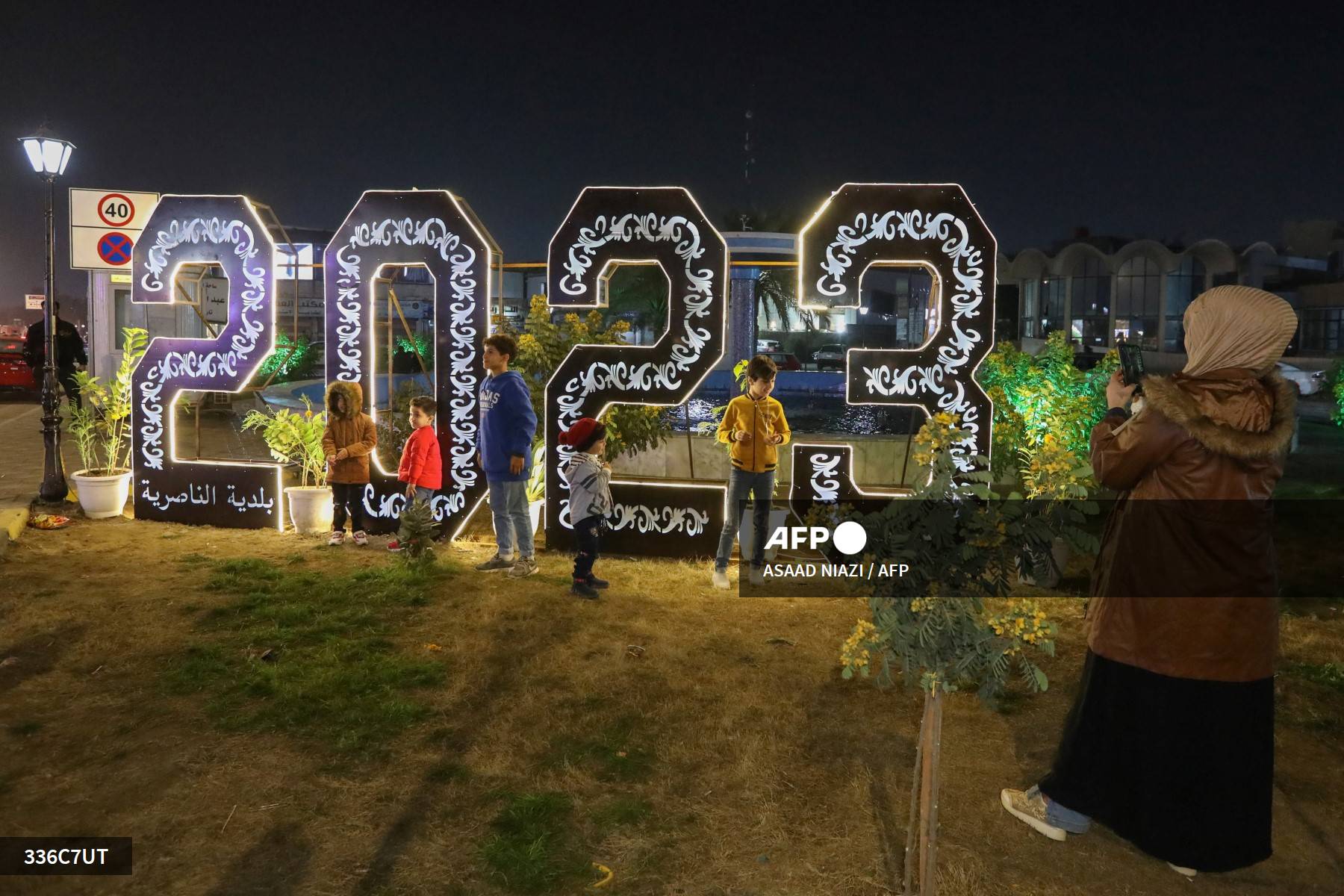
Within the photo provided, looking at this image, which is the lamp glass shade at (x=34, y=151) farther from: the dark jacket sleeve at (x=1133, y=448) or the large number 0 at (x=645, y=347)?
the dark jacket sleeve at (x=1133, y=448)

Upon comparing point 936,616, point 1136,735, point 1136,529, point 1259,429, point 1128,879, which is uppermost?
point 1259,429

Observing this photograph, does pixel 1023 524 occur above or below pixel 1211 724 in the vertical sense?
above

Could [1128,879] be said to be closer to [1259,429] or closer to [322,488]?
[1259,429]

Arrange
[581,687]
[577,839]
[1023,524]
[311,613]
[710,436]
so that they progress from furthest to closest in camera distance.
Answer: [710,436]
[311,613]
[581,687]
[577,839]
[1023,524]

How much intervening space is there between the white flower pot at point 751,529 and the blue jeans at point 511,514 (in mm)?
1715

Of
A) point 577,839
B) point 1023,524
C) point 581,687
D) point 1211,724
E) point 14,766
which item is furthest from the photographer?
point 581,687

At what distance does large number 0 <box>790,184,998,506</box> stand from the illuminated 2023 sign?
0.01 meters

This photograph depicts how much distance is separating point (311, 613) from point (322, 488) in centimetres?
302

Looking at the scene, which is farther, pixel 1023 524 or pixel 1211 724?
pixel 1211 724

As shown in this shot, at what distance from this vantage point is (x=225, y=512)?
1000cm

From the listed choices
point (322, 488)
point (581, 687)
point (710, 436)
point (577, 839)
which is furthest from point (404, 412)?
point (577, 839)

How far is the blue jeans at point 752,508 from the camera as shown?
25.0 ft

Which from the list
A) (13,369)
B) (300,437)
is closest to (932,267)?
(300,437)

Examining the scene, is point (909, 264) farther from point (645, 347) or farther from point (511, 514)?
point (511, 514)
